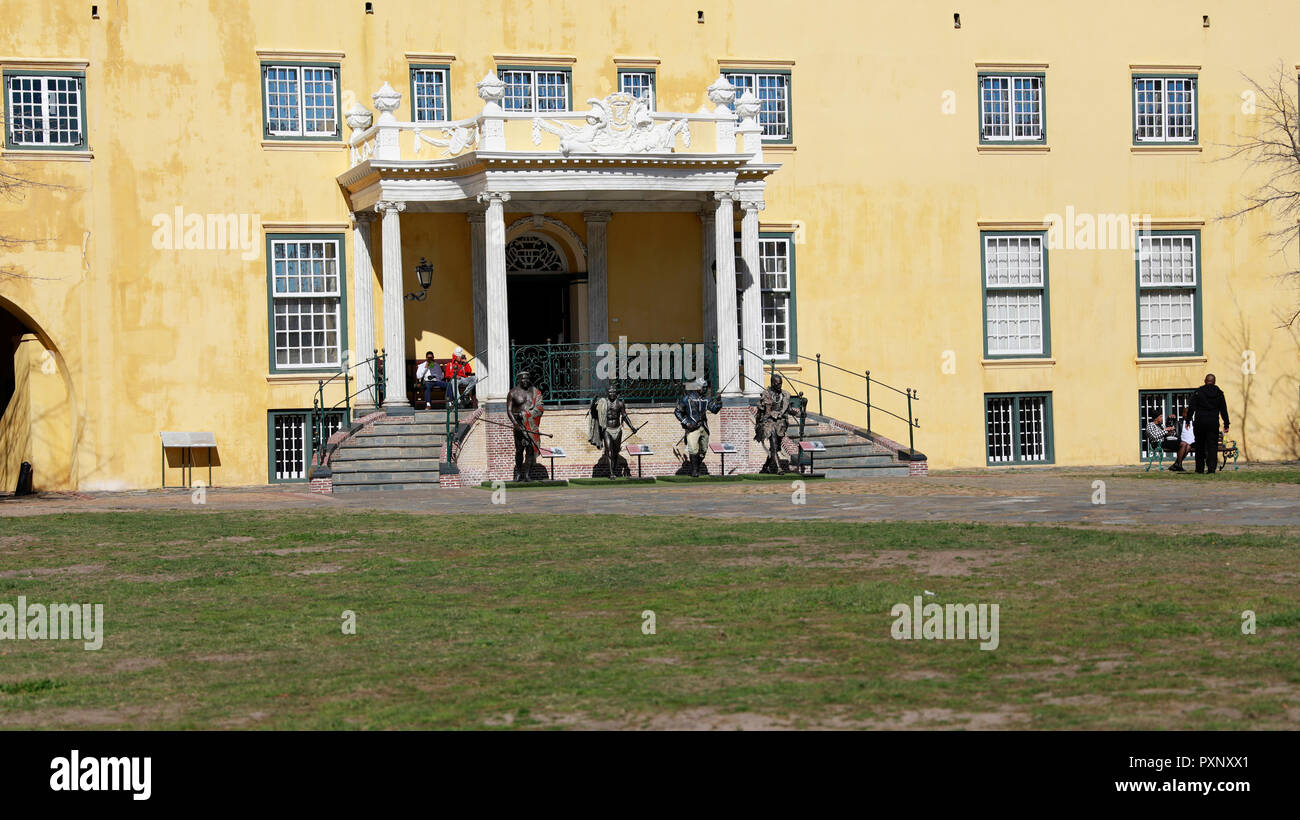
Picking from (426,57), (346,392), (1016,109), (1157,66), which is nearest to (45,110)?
(426,57)

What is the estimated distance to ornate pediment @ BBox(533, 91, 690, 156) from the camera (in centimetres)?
2755

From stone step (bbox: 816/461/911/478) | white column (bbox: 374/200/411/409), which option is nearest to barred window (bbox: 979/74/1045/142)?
stone step (bbox: 816/461/911/478)

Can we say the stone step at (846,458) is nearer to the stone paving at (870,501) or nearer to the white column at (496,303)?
the stone paving at (870,501)

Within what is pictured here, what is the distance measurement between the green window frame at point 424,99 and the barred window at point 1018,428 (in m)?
11.6

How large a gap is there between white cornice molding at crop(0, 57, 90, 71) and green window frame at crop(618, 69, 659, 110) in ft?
30.7

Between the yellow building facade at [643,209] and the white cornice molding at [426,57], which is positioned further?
the white cornice molding at [426,57]

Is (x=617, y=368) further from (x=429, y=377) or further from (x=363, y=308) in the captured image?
(x=363, y=308)

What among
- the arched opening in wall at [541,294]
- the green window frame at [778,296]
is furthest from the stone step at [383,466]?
the green window frame at [778,296]

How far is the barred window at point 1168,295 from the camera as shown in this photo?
110 feet

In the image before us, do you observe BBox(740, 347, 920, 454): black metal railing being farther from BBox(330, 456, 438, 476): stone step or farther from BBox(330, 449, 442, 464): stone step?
BBox(330, 456, 438, 476): stone step

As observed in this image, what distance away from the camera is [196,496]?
23.9 m

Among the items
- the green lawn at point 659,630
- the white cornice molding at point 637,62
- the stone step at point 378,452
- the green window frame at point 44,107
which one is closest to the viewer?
the green lawn at point 659,630
